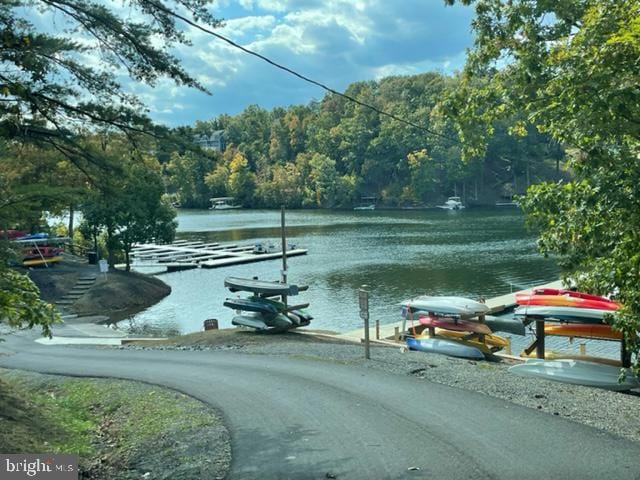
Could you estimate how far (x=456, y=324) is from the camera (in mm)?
17609

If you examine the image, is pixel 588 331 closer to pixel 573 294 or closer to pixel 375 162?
pixel 573 294

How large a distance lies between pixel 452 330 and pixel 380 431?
1052 cm

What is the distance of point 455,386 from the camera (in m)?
10.2

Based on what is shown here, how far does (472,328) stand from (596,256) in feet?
26.3

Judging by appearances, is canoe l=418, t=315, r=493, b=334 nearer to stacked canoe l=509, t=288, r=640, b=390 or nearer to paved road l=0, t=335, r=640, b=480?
stacked canoe l=509, t=288, r=640, b=390

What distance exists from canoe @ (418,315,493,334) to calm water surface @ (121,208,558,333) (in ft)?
24.7

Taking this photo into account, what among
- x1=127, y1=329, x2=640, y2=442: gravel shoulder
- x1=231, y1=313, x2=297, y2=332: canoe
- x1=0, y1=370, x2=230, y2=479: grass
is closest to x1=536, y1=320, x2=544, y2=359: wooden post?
x1=127, y1=329, x2=640, y2=442: gravel shoulder

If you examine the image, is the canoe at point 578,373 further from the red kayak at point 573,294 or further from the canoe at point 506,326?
the canoe at point 506,326

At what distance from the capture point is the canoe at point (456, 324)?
56.8 ft

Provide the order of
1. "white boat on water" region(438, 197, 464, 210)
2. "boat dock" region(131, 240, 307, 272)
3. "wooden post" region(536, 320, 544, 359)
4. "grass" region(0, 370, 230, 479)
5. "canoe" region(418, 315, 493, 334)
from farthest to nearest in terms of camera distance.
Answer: "white boat on water" region(438, 197, 464, 210) → "boat dock" region(131, 240, 307, 272) → "canoe" region(418, 315, 493, 334) → "wooden post" region(536, 320, 544, 359) → "grass" region(0, 370, 230, 479)

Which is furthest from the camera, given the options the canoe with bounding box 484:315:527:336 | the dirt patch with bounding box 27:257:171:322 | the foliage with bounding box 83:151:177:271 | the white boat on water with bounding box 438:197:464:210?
the white boat on water with bounding box 438:197:464:210

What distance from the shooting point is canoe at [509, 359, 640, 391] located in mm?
12070

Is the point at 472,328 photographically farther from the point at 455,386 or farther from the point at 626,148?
the point at 626,148

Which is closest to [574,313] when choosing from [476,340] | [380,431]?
[476,340]
